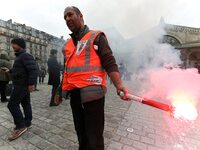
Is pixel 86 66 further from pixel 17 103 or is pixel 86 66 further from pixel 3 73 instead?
pixel 3 73

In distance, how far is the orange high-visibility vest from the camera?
1.79 metres

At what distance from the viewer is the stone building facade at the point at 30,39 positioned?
5411 cm

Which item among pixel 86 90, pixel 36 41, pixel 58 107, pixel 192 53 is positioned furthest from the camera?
pixel 36 41

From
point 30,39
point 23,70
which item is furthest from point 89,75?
point 30,39

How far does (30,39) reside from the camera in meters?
64.3

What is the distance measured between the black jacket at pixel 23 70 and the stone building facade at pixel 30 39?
50.8 meters

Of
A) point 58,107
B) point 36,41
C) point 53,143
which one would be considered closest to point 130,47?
point 58,107

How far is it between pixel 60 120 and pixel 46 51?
230 ft

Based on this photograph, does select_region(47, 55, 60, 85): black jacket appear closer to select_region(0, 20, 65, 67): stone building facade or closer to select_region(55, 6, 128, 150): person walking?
select_region(55, 6, 128, 150): person walking

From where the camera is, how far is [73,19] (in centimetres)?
195

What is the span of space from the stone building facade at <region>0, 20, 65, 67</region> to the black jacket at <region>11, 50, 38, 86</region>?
50.8 m

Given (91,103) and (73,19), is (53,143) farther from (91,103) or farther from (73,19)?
(73,19)

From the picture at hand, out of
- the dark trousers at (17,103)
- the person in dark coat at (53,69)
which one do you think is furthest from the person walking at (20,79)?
the person in dark coat at (53,69)

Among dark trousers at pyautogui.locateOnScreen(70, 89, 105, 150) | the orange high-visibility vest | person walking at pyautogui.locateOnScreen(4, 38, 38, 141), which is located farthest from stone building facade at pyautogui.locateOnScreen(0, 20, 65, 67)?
dark trousers at pyautogui.locateOnScreen(70, 89, 105, 150)
